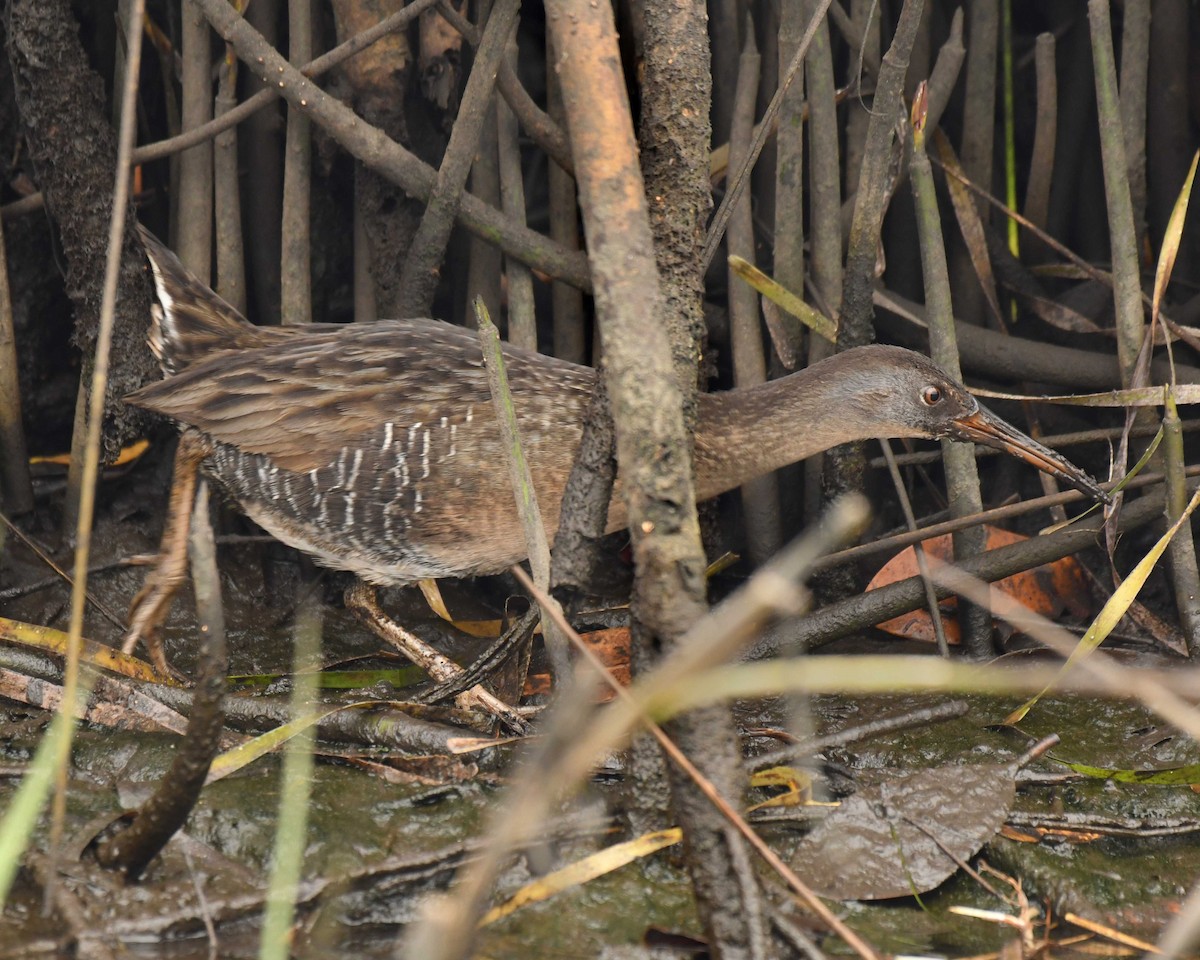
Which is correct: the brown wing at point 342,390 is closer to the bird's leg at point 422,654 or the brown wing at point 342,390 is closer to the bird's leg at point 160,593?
the bird's leg at point 160,593

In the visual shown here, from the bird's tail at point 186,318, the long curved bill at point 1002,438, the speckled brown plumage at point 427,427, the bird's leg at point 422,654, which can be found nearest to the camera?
the bird's leg at point 422,654

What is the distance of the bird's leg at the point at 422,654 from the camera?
284 cm

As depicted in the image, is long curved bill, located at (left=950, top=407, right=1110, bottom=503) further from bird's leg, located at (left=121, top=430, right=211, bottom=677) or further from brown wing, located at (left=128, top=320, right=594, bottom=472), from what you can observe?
bird's leg, located at (left=121, top=430, right=211, bottom=677)

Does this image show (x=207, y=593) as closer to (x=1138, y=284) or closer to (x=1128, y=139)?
(x=1138, y=284)

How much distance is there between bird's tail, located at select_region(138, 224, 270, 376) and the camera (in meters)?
3.40

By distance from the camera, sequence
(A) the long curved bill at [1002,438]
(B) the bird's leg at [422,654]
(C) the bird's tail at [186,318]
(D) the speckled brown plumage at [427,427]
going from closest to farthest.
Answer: (B) the bird's leg at [422,654], (D) the speckled brown plumage at [427,427], (A) the long curved bill at [1002,438], (C) the bird's tail at [186,318]

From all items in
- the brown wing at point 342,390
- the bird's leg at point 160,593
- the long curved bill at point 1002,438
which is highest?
the brown wing at point 342,390

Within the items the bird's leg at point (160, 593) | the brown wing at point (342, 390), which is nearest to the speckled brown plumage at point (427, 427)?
the brown wing at point (342, 390)

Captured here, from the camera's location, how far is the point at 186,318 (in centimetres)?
342

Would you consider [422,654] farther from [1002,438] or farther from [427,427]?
[1002,438]

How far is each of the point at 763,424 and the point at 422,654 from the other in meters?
1.02

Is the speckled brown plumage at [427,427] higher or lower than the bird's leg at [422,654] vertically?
higher

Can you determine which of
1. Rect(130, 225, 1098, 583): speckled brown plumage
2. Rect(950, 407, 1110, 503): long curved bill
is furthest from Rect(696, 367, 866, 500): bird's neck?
Rect(950, 407, 1110, 503): long curved bill

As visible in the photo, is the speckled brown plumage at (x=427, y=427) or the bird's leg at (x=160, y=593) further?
the bird's leg at (x=160, y=593)
